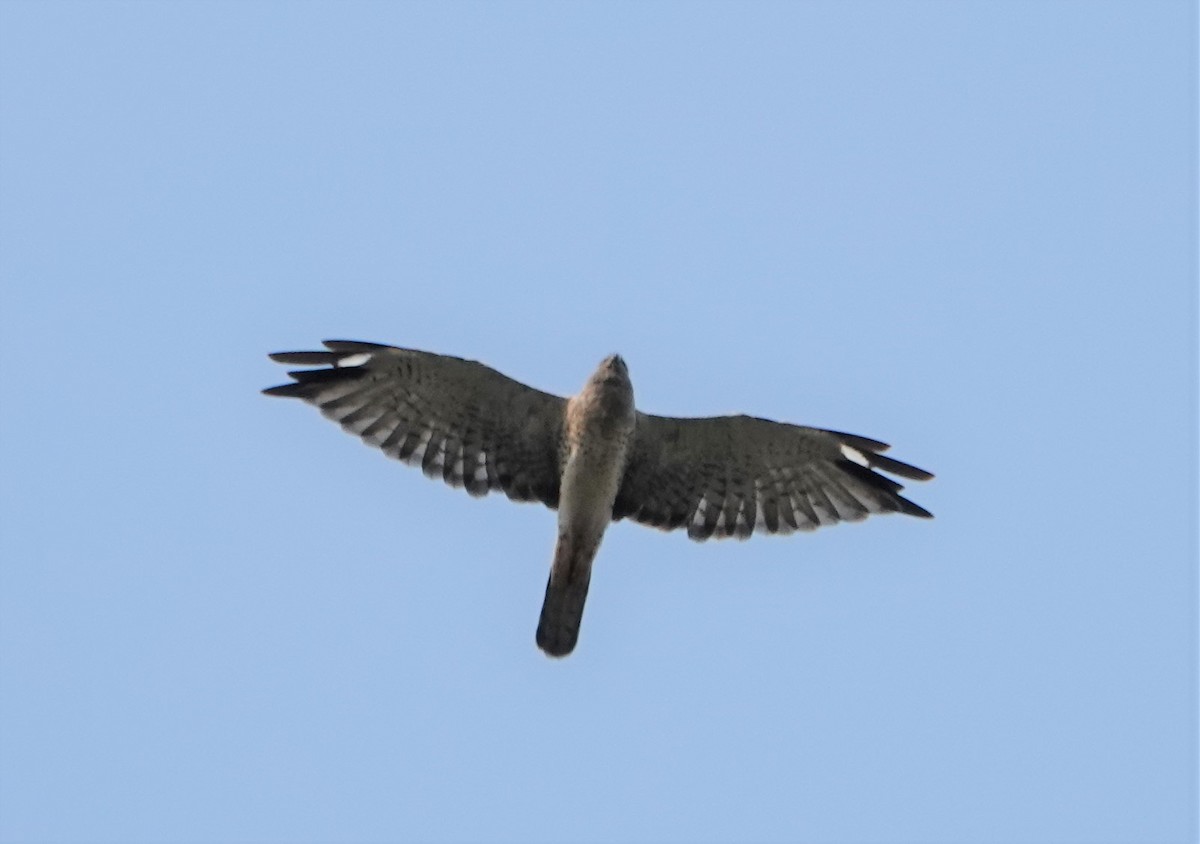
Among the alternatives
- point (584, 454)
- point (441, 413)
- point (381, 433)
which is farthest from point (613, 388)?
point (381, 433)

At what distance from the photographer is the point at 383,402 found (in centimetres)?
1228

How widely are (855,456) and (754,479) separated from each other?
0.76 metres

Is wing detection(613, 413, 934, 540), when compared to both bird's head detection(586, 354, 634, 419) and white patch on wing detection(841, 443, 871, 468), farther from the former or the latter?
bird's head detection(586, 354, 634, 419)

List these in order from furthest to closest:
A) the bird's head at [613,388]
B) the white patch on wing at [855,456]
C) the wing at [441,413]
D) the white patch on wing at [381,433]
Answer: the white patch on wing at [855,456] < the white patch on wing at [381,433] < the wing at [441,413] < the bird's head at [613,388]

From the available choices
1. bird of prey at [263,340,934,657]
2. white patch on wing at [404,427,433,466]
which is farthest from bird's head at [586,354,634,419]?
white patch on wing at [404,427,433,466]

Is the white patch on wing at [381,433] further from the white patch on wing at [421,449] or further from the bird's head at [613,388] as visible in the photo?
the bird's head at [613,388]

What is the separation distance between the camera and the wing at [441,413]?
1205 cm

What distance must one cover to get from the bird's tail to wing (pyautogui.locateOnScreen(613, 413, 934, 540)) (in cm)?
57

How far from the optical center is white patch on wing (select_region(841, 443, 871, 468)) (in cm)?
1252

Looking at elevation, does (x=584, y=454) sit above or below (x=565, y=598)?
above

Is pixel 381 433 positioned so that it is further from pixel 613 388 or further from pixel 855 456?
pixel 855 456

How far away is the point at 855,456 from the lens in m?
12.5

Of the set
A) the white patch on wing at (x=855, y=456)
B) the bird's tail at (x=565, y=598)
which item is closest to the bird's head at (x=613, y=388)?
the bird's tail at (x=565, y=598)

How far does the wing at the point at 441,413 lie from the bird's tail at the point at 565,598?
52 centimetres
